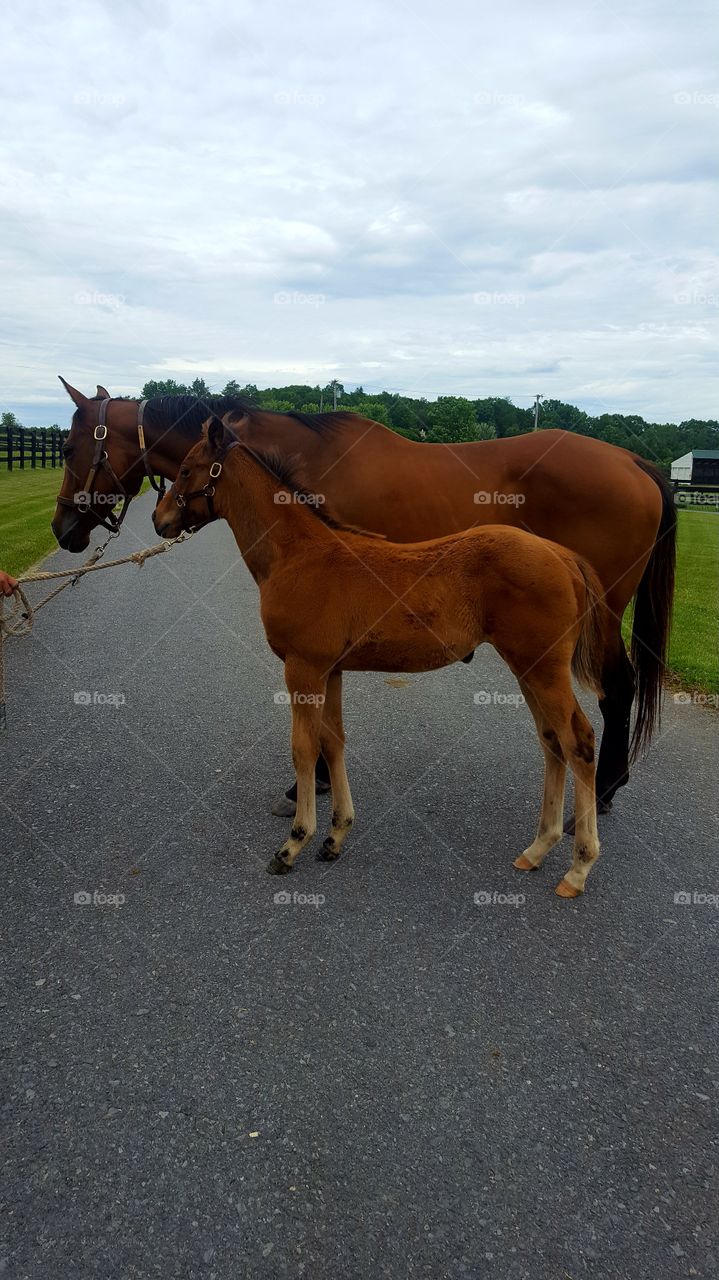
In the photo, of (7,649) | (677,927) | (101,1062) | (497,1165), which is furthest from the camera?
(7,649)

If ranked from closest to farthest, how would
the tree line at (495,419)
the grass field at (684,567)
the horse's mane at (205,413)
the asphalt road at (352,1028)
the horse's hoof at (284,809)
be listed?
the asphalt road at (352,1028) → the horse's hoof at (284,809) → the horse's mane at (205,413) → the grass field at (684,567) → the tree line at (495,419)

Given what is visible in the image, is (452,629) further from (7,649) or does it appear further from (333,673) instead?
(7,649)

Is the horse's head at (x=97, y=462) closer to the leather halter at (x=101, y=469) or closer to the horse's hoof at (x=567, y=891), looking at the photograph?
the leather halter at (x=101, y=469)

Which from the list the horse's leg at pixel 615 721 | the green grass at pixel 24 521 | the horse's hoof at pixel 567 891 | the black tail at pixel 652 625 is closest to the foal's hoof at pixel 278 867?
the horse's hoof at pixel 567 891

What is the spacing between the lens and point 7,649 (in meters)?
7.30

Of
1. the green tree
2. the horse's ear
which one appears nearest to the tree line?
the green tree

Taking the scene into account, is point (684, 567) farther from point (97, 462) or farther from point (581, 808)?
point (97, 462)

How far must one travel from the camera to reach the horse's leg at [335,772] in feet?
12.6

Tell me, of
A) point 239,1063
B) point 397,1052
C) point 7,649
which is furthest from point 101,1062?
point 7,649

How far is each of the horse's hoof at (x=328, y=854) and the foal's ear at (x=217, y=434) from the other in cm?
220

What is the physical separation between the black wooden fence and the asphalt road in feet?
104

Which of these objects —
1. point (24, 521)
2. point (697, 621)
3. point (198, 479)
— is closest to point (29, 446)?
point (24, 521)

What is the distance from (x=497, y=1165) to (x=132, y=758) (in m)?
3.52

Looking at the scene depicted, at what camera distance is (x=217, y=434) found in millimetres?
3861
